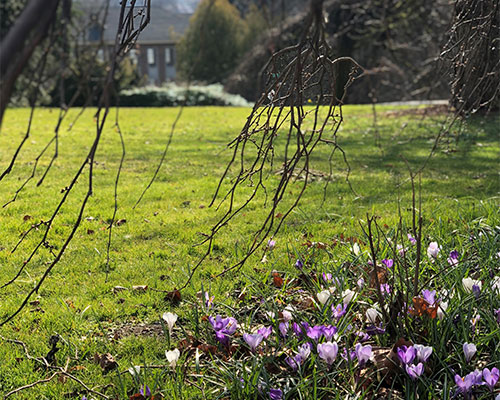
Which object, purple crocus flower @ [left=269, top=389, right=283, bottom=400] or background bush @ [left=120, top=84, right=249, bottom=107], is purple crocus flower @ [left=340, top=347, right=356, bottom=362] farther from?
background bush @ [left=120, top=84, right=249, bottom=107]

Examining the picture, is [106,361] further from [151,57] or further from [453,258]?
[151,57]

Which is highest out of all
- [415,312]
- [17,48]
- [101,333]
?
[17,48]

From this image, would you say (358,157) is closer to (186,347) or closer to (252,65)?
(186,347)

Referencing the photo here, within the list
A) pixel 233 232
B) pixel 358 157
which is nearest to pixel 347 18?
pixel 358 157

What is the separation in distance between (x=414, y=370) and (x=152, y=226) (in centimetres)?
307

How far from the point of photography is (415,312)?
7.91 feet

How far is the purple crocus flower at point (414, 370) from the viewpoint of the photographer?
2.05 metres

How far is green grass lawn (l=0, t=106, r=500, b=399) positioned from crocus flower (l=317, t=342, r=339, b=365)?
0.47 meters

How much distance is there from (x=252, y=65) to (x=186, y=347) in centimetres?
2122

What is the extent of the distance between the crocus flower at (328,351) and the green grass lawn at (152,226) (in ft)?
1.55

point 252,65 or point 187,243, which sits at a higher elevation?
point 252,65

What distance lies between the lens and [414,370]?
81.3 inches

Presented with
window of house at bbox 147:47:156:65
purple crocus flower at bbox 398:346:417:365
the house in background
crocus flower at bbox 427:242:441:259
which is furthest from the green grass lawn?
window of house at bbox 147:47:156:65

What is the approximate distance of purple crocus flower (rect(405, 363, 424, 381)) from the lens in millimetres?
2053
